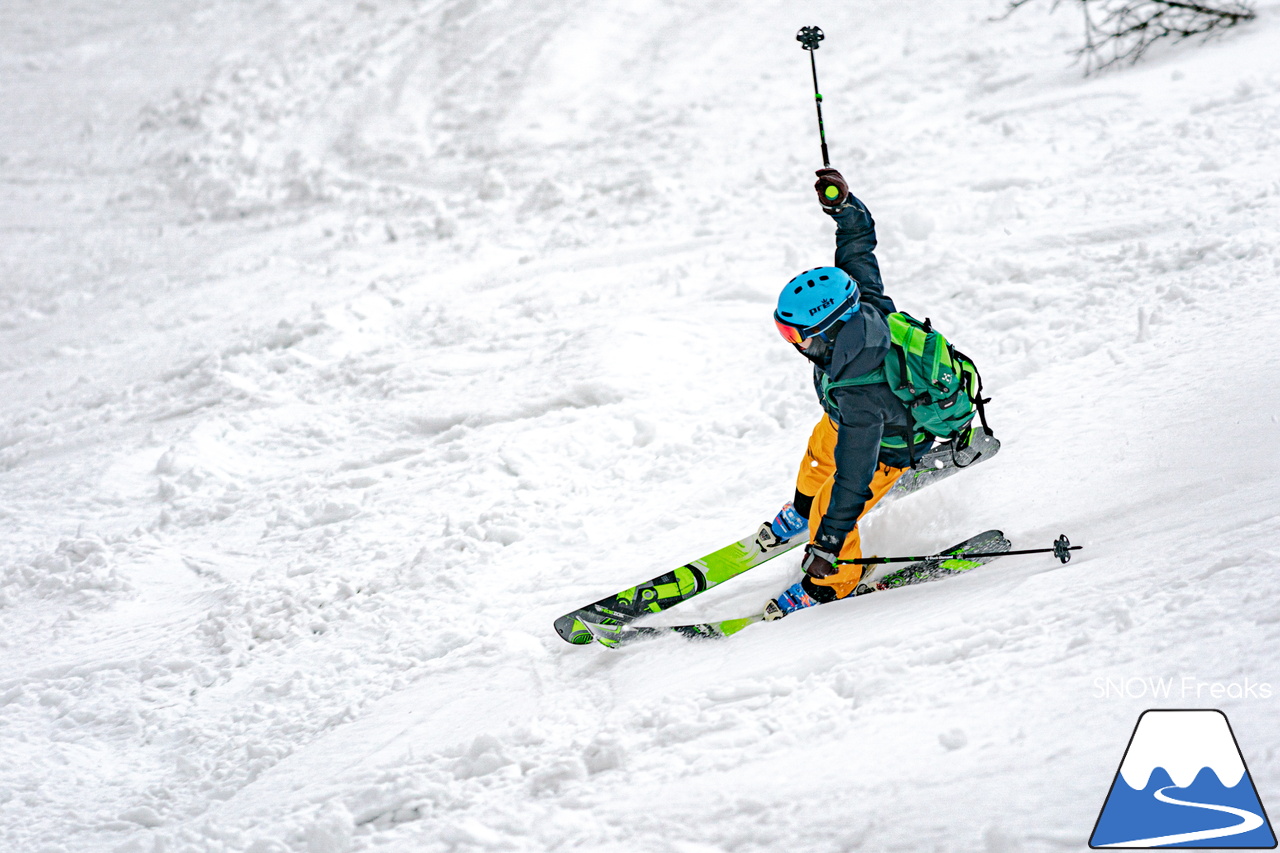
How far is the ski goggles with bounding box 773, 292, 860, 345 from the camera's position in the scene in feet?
14.3

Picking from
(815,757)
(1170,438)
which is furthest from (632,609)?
(1170,438)

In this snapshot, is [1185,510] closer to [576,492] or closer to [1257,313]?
[1257,313]

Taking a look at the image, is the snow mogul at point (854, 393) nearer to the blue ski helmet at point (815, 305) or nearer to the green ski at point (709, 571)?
the blue ski helmet at point (815, 305)

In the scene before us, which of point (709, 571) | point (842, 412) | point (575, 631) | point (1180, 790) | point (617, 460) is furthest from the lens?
point (617, 460)

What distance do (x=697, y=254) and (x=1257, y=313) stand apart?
508cm

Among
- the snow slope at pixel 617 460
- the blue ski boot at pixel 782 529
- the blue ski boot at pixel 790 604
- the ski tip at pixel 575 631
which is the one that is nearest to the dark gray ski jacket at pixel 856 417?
the blue ski boot at pixel 790 604

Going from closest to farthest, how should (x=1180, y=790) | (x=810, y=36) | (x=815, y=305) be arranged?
(x=1180, y=790), (x=815, y=305), (x=810, y=36)

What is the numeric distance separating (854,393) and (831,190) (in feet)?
3.65

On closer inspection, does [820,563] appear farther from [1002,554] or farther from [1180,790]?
[1180,790]

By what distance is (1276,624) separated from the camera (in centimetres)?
339

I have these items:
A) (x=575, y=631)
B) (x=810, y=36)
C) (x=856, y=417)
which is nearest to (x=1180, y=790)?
(x=856, y=417)

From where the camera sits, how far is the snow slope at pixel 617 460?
373 cm

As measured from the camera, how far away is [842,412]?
445 cm

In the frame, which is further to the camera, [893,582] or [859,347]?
[893,582]
